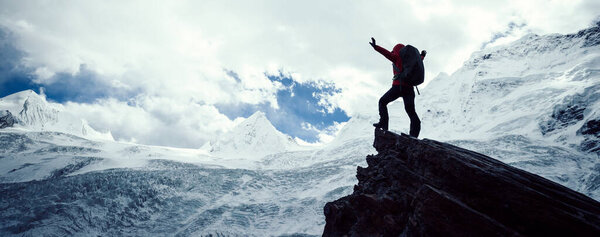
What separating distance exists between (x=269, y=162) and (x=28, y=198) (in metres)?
110

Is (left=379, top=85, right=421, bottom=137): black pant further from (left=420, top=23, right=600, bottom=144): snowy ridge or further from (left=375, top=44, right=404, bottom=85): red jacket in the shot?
(left=420, top=23, right=600, bottom=144): snowy ridge

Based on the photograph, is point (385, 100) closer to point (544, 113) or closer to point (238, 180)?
point (238, 180)

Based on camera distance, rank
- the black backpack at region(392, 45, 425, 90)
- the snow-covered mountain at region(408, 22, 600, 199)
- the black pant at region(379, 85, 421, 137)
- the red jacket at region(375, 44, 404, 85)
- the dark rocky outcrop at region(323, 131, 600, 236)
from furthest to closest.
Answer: the snow-covered mountain at region(408, 22, 600, 199), the black pant at region(379, 85, 421, 137), the red jacket at region(375, 44, 404, 85), the black backpack at region(392, 45, 425, 90), the dark rocky outcrop at region(323, 131, 600, 236)

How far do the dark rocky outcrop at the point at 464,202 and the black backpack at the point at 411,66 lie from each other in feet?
5.33

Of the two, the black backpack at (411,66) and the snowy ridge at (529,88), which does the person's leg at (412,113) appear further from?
the snowy ridge at (529,88)

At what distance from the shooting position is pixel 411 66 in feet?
26.2

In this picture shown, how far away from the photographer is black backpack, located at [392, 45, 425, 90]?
26.2ft

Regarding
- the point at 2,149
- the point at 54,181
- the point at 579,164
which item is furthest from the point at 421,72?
the point at 2,149

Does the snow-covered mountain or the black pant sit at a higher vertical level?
the snow-covered mountain

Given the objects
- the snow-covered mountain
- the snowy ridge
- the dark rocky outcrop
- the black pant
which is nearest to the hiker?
the black pant

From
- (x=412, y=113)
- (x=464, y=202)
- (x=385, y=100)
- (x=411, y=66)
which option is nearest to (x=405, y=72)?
(x=411, y=66)

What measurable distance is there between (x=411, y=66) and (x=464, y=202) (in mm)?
3620

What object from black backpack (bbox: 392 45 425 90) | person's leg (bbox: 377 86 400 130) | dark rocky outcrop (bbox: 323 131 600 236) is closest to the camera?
dark rocky outcrop (bbox: 323 131 600 236)

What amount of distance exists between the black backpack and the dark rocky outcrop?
1.63 m
